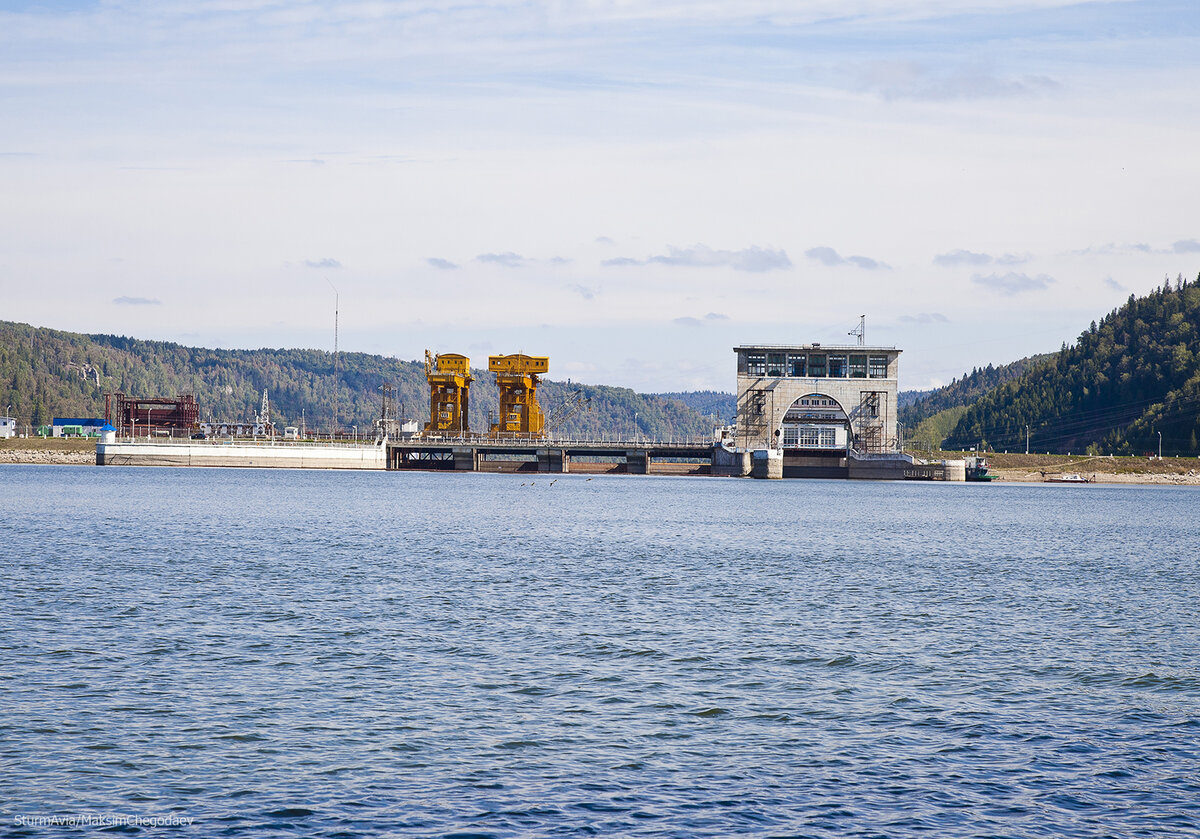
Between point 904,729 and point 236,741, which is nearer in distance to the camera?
point 236,741

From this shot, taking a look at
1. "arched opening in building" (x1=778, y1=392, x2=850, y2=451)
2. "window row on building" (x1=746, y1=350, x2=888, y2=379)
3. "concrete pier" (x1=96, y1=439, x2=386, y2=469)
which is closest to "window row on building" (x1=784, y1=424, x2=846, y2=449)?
"arched opening in building" (x1=778, y1=392, x2=850, y2=451)

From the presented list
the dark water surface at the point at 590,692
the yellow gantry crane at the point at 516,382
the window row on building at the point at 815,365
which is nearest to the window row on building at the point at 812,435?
the window row on building at the point at 815,365

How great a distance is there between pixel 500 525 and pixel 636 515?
1612 cm

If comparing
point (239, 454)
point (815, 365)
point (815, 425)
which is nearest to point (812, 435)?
point (815, 425)

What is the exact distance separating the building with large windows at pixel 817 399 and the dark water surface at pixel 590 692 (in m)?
117

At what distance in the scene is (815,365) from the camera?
179 m

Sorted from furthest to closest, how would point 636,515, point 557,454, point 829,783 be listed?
point 557,454 → point 636,515 → point 829,783

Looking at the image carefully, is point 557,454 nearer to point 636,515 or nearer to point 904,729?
point 636,515

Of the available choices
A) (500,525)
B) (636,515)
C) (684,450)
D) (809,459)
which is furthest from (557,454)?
(500,525)

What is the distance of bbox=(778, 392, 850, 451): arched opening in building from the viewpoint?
178 metres

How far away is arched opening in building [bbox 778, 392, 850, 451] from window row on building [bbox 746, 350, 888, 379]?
13.5ft

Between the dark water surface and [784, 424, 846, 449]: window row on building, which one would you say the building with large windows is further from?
the dark water surface

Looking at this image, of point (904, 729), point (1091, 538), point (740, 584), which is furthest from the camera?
point (1091, 538)

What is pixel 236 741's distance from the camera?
21531 millimetres
